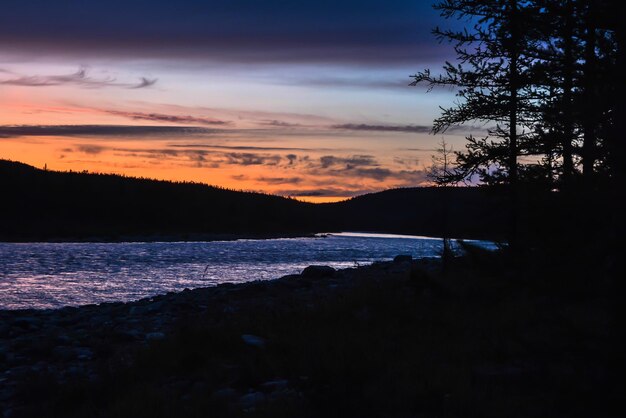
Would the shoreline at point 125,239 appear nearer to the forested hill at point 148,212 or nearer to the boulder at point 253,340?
the forested hill at point 148,212

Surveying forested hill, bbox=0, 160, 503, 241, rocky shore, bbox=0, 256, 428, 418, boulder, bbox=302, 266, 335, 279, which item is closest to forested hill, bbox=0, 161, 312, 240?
forested hill, bbox=0, 160, 503, 241

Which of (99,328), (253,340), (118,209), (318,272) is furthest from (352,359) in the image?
(118,209)

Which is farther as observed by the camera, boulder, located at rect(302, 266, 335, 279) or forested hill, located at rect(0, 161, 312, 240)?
forested hill, located at rect(0, 161, 312, 240)

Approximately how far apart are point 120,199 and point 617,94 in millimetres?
112153

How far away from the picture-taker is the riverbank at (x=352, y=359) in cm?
665

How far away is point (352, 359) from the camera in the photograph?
8.42 meters

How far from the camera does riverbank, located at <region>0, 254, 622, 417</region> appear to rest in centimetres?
665

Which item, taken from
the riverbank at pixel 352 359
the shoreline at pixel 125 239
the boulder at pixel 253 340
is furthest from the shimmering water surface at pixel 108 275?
the shoreline at pixel 125 239

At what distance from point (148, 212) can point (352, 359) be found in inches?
4163

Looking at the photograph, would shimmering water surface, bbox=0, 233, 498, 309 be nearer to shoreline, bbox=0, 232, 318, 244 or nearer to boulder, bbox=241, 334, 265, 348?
boulder, bbox=241, 334, 265, 348

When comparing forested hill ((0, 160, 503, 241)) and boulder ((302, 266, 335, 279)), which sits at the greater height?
forested hill ((0, 160, 503, 241))

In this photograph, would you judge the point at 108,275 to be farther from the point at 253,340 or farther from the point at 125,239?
the point at 125,239

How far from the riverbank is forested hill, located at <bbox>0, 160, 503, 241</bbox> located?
5567 centimetres

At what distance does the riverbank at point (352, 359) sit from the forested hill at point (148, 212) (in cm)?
5567
